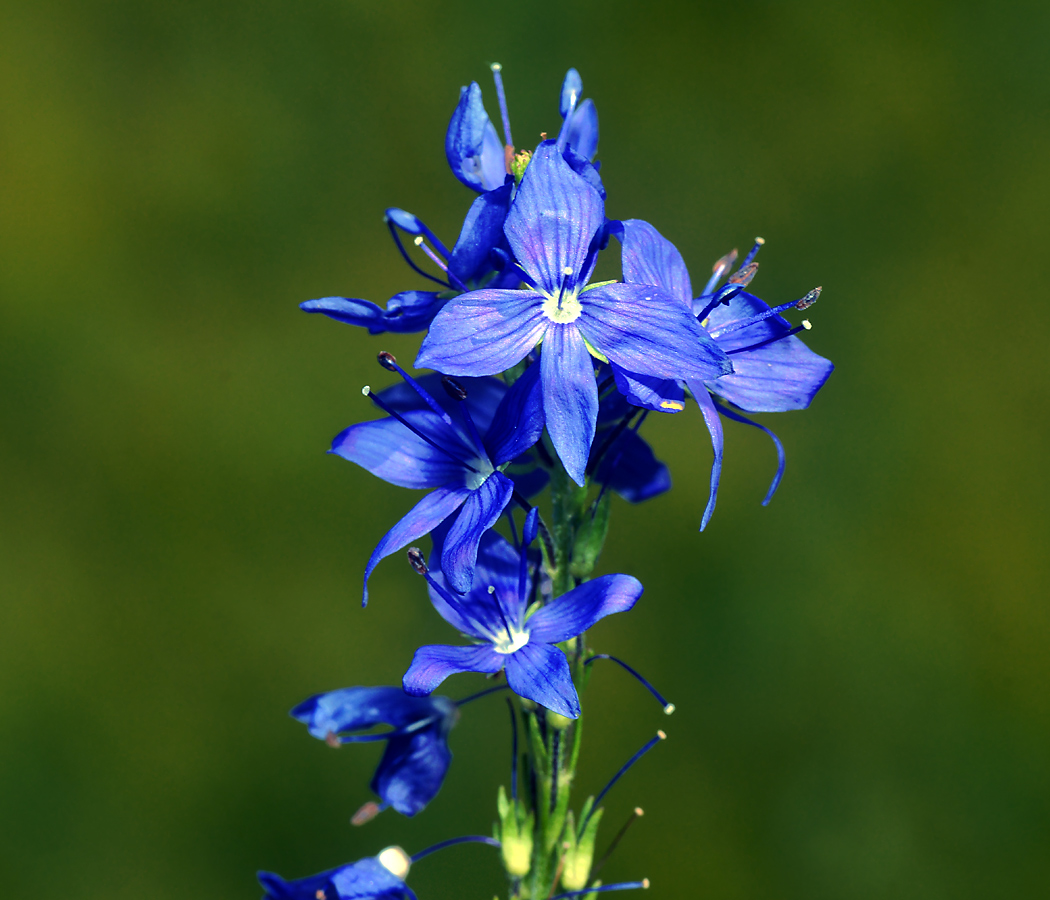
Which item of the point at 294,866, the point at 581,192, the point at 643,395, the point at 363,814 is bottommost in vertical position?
the point at 294,866

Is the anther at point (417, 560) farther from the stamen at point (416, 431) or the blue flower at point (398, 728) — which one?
the blue flower at point (398, 728)

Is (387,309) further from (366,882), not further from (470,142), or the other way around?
(366,882)

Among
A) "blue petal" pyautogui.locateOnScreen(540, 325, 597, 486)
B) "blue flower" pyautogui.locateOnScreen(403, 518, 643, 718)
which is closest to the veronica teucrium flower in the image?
"blue petal" pyautogui.locateOnScreen(540, 325, 597, 486)

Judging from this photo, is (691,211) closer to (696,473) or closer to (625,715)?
(696,473)

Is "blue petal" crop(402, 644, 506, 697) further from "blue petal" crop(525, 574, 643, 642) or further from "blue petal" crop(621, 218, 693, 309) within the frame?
"blue petal" crop(621, 218, 693, 309)

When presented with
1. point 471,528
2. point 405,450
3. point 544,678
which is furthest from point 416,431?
point 544,678

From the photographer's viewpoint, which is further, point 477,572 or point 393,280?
point 393,280

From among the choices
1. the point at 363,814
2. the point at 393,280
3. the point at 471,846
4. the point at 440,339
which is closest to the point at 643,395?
the point at 440,339
